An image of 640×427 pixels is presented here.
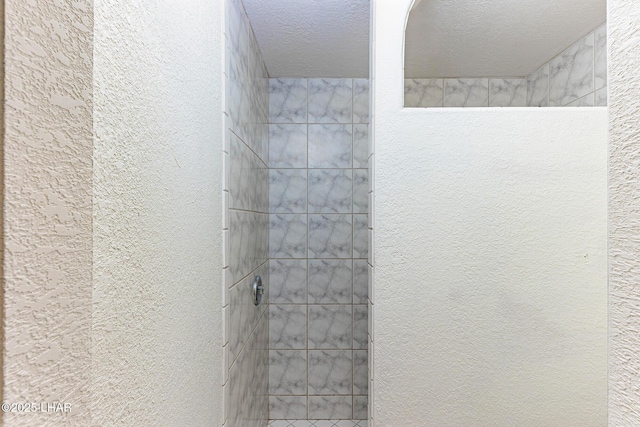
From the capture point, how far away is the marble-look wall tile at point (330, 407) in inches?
99.6

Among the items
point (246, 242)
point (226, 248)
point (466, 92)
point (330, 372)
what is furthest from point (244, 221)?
point (466, 92)

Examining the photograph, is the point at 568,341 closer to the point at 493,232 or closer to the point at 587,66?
the point at 493,232

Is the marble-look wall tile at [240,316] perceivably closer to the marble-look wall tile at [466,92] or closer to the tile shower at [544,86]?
the tile shower at [544,86]

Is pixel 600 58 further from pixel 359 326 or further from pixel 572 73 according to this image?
pixel 359 326

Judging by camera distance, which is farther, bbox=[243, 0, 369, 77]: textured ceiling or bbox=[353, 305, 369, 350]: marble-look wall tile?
bbox=[353, 305, 369, 350]: marble-look wall tile

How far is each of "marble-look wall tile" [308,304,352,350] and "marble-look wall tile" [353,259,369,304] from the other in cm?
8

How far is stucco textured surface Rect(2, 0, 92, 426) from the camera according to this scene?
333 millimetres

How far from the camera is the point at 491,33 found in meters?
1.97

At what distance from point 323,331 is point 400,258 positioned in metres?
1.35

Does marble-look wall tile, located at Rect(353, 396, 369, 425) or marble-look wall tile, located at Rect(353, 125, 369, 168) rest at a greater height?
marble-look wall tile, located at Rect(353, 125, 369, 168)

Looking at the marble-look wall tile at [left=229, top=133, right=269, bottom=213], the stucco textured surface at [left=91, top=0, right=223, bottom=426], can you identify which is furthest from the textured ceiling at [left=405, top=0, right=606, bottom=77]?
the stucco textured surface at [left=91, top=0, right=223, bottom=426]

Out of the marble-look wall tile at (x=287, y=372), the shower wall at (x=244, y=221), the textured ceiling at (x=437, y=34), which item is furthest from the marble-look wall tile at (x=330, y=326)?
the textured ceiling at (x=437, y=34)

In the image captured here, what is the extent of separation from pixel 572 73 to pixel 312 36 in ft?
4.54

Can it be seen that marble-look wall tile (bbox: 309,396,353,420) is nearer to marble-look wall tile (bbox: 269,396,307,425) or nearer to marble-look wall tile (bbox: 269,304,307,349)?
marble-look wall tile (bbox: 269,396,307,425)
